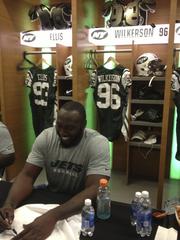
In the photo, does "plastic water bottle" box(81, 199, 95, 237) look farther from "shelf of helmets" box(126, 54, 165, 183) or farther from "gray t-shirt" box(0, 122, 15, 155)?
"shelf of helmets" box(126, 54, 165, 183)

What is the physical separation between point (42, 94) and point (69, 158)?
1.78 m

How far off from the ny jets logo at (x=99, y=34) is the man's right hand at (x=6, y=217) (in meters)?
2.05

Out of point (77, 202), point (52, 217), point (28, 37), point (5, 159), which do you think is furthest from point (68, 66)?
point (52, 217)

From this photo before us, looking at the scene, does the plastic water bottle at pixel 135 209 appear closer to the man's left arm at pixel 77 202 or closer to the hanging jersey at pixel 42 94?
the man's left arm at pixel 77 202

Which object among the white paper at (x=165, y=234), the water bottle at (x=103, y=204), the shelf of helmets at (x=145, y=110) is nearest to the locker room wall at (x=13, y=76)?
the shelf of helmets at (x=145, y=110)

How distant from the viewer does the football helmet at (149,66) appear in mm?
2707

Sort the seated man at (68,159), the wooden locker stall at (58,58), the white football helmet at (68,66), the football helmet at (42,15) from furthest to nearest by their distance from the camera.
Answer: the football helmet at (42,15) < the white football helmet at (68,66) < the wooden locker stall at (58,58) < the seated man at (68,159)

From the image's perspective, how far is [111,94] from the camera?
9.36 feet

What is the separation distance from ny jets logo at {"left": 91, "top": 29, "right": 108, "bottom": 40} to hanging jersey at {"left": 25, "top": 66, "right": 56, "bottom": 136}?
64 centimetres

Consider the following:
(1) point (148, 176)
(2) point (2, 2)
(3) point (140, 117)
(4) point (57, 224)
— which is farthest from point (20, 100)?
(4) point (57, 224)

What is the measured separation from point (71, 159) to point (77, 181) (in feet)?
0.43

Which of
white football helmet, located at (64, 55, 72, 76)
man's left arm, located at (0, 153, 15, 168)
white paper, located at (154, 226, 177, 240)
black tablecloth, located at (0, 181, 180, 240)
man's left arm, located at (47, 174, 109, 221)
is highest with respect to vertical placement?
white football helmet, located at (64, 55, 72, 76)

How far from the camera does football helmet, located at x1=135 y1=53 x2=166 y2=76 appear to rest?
2707mm

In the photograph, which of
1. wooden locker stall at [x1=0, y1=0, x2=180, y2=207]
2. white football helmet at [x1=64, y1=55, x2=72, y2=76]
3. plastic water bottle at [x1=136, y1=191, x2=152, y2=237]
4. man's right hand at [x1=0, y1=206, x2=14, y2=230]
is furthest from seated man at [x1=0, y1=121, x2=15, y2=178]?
plastic water bottle at [x1=136, y1=191, x2=152, y2=237]
